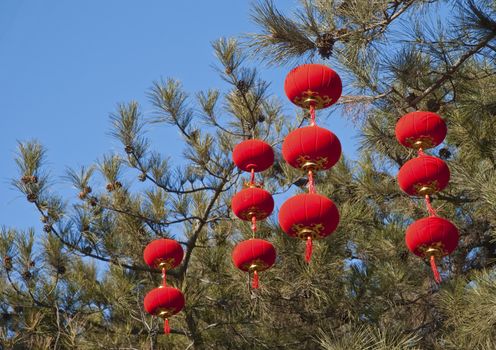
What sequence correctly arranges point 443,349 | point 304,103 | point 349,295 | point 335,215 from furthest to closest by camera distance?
point 349,295 → point 443,349 → point 304,103 → point 335,215

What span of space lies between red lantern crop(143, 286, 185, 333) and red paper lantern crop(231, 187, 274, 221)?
41 cm

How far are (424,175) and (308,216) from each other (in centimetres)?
33

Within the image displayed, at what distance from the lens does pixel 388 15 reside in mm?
2002

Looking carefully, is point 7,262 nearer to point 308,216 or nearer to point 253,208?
point 253,208

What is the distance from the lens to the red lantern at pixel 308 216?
175cm

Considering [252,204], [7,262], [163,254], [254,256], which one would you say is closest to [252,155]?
[252,204]

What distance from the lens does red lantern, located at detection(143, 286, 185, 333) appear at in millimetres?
2410

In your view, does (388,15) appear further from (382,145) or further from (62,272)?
(62,272)

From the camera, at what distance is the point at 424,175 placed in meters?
1.85

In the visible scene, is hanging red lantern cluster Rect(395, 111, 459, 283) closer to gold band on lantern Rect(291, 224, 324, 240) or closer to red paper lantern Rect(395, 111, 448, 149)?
red paper lantern Rect(395, 111, 448, 149)

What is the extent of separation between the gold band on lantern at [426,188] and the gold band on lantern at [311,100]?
0.32 metres

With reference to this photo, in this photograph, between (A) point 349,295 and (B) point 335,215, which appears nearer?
(B) point 335,215

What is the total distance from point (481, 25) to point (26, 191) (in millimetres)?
1756

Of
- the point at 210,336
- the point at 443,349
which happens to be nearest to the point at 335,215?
the point at 443,349
